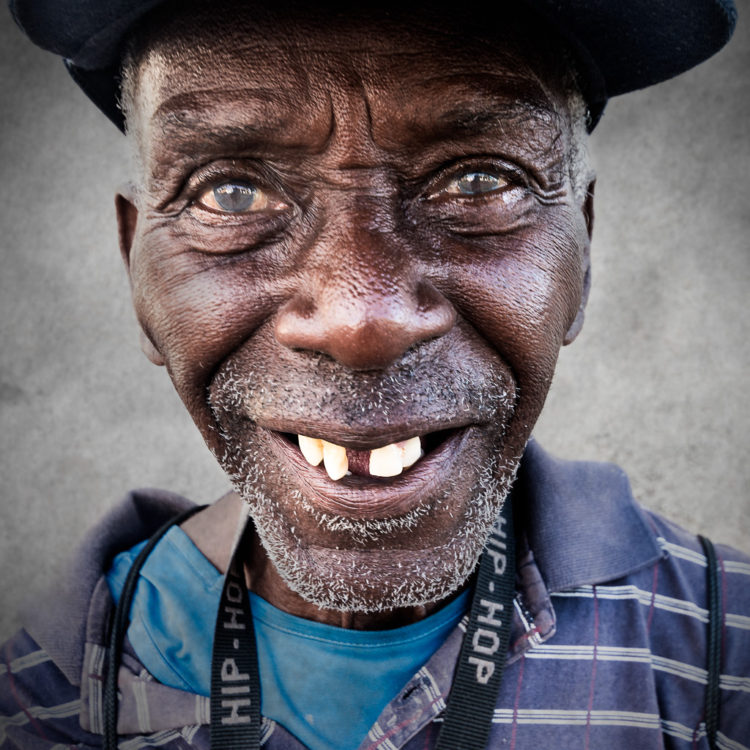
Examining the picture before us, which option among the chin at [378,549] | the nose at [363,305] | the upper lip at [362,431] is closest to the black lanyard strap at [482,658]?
the chin at [378,549]

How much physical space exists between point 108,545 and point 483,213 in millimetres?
1090

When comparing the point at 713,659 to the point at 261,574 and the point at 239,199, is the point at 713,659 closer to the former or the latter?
the point at 261,574

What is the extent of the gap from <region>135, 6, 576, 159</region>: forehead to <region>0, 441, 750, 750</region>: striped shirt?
0.79 metres

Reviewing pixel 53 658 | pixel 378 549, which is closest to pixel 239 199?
pixel 378 549

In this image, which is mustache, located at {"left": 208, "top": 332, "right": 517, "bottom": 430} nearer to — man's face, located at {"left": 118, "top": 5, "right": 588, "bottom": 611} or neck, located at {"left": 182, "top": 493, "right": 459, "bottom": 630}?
man's face, located at {"left": 118, "top": 5, "right": 588, "bottom": 611}

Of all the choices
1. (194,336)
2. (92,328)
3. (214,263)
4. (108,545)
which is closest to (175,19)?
(214,263)

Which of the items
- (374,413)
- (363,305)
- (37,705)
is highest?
(363,305)

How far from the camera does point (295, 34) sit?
95cm

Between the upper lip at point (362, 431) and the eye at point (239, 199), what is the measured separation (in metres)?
0.34

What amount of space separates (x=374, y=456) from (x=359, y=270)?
1.00 feet

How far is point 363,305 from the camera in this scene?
910 millimetres

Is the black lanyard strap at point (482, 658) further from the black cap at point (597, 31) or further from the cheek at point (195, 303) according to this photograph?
the black cap at point (597, 31)

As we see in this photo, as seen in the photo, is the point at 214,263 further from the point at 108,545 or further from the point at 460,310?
the point at 108,545

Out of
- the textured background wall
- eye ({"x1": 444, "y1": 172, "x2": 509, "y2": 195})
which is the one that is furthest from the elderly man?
the textured background wall
